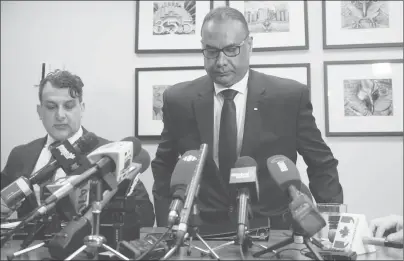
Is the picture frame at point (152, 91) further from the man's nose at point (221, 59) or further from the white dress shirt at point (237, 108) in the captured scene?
the man's nose at point (221, 59)

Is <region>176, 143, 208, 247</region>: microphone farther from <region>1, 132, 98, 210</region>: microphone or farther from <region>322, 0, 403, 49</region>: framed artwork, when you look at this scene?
<region>322, 0, 403, 49</region>: framed artwork

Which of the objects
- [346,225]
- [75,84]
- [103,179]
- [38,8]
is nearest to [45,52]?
[38,8]

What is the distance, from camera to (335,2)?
2.99 metres

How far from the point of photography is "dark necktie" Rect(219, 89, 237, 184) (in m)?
1.90

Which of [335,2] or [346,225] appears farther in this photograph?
[335,2]

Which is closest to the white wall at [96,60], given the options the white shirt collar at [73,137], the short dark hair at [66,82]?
the white shirt collar at [73,137]

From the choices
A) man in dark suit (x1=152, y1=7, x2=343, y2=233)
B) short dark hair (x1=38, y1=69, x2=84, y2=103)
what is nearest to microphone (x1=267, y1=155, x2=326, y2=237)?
man in dark suit (x1=152, y1=7, x2=343, y2=233)

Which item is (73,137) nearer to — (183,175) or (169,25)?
(169,25)

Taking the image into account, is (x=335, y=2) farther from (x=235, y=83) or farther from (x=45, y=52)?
(x=45, y=52)

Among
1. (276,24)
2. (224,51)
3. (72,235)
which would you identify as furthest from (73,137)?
(276,24)

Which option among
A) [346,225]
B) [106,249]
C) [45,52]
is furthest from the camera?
[45,52]

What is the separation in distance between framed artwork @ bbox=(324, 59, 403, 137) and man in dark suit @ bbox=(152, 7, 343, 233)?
3.09 ft

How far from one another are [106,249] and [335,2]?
2.54 m

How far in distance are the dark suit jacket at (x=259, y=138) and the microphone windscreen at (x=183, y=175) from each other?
0.70m
